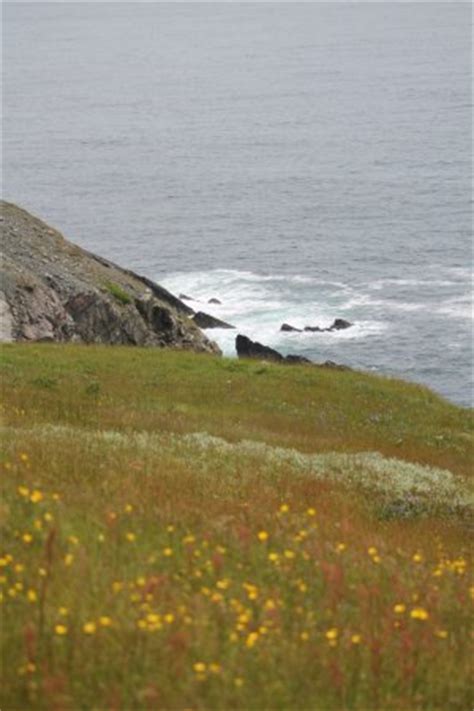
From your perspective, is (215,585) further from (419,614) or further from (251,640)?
(419,614)

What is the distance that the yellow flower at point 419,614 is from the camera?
1079cm

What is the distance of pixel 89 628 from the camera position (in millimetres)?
9516

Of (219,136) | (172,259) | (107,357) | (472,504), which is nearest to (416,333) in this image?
(172,259)

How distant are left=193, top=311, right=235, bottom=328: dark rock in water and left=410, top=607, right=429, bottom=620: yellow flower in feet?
227

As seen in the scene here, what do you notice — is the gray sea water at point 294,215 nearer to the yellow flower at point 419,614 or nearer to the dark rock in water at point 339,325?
the dark rock in water at point 339,325

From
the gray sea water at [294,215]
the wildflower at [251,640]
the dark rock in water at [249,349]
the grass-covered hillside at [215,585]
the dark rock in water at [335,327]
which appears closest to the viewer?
the grass-covered hillside at [215,585]

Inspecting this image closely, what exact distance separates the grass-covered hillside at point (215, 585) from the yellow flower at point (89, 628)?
0.03 metres

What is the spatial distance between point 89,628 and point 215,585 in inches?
84.3

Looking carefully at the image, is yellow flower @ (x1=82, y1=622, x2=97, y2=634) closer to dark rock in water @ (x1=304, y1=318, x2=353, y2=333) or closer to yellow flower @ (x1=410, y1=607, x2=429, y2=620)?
yellow flower @ (x1=410, y1=607, x2=429, y2=620)

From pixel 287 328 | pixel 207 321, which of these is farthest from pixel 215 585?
pixel 287 328

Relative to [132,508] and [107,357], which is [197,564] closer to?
[132,508]

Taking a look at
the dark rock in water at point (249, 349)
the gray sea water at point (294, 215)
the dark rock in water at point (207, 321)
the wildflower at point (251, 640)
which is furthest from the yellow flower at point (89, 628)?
the dark rock in water at point (207, 321)

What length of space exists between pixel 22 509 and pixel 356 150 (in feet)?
515

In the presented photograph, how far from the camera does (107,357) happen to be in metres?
44.4
